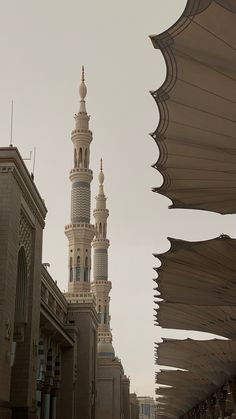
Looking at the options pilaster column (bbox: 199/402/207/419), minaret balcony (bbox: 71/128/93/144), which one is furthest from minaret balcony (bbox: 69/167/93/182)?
pilaster column (bbox: 199/402/207/419)

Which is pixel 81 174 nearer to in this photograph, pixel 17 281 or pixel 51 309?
pixel 51 309

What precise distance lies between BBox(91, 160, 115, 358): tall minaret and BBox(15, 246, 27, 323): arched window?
1365 inches

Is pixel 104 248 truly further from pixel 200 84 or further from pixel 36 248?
pixel 200 84

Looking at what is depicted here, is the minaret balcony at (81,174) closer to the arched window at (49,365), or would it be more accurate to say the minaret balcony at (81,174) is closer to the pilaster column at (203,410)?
the arched window at (49,365)

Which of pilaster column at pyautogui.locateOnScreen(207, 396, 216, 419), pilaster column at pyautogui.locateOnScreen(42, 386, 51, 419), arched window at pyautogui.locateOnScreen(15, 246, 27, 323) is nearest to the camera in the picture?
arched window at pyautogui.locateOnScreen(15, 246, 27, 323)

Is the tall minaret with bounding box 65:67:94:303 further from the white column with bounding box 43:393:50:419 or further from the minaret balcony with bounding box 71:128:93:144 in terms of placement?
the white column with bounding box 43:393:50:419

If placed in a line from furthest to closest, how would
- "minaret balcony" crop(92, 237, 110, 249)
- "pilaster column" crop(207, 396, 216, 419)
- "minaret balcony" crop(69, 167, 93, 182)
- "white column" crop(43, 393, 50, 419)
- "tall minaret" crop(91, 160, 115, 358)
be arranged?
"minaret balcony" crop(92, 237, 110, 249) < "tall minaret" crop(91, 160, 115, 358) < "minaret balcony" crop(69, 167, 93, 182) < "pilaster column" crop(207, 396, 216, 419) < "white column" crop(43, 393, 50, 419)

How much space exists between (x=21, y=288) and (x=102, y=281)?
35159mm

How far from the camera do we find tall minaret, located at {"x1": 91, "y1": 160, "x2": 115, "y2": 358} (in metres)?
51.9

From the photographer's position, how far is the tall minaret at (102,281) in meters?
51.9

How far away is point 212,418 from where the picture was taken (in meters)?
40.5

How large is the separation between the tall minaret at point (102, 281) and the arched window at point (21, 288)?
3468 centimetres

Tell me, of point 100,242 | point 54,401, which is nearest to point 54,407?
point 54,401

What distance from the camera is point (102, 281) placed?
51844 millimetres
